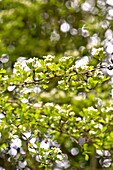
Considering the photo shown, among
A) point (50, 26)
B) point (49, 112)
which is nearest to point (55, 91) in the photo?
point (50, 26)

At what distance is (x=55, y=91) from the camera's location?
14.5 feet

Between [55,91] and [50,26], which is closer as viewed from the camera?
[55,91]

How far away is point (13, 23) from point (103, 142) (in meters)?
2.28

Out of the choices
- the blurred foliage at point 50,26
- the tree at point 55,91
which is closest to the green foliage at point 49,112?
the tree at point 55,91

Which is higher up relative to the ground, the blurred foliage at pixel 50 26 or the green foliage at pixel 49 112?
the blurred foliage at pixel 50 26

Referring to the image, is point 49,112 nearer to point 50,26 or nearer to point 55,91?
point 55,91

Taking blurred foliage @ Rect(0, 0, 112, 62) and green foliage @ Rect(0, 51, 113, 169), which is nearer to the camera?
green foliage @ Rect(0, 51, 113, 169)

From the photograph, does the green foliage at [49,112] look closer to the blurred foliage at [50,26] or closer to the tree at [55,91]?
the tree at [55,91]

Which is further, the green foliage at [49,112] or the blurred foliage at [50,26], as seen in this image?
the blurred foliage at [50,26]

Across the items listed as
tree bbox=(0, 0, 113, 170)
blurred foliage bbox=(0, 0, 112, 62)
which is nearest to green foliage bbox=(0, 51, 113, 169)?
tree bbox=(0, 0, 113, 170)

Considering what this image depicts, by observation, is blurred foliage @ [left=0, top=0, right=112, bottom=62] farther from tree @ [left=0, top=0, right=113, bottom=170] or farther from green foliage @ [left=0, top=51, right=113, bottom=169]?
green foliage @ [left=0, top=51, right=113, bottom=169]

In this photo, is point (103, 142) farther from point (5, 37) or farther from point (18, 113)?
point (5, 37)

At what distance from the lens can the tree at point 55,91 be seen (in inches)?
87.9

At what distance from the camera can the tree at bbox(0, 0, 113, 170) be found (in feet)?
7.32
